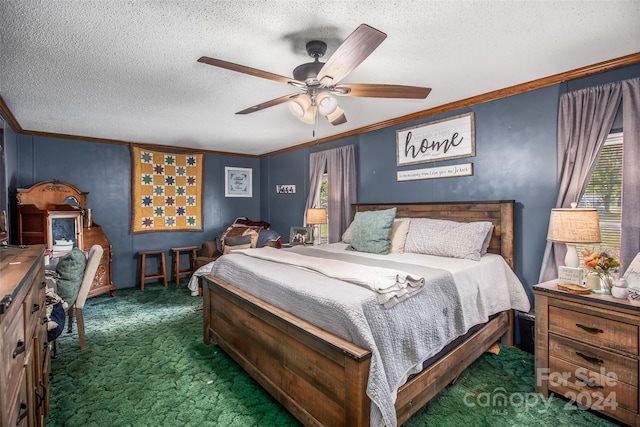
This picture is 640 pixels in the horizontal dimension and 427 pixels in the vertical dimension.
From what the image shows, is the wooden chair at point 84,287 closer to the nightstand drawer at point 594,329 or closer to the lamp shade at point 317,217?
the lamp shade at point 317,217

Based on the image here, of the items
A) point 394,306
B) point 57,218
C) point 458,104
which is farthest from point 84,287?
point 458,104

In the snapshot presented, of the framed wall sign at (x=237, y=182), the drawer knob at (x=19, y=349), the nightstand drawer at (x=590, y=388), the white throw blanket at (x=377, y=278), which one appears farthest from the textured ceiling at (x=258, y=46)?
the framed wall sign at (x=237, y=182)

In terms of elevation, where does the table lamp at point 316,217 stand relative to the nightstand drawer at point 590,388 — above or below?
above

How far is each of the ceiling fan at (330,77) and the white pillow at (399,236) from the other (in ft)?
4.45

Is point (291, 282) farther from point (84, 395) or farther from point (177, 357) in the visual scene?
point (84, 395)

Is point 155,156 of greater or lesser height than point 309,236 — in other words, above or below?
above

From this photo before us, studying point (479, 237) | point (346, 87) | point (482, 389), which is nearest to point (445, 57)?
point (346, 87)

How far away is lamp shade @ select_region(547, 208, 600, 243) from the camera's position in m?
2.08

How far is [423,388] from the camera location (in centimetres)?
Result: 185

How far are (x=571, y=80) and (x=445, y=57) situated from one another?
119 cm

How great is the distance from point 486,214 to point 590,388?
1.52 m

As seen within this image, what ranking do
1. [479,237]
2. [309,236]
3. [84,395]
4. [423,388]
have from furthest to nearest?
[309,236]
[479,237]
[84,395]
[423,388]

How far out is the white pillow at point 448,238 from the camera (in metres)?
2.75

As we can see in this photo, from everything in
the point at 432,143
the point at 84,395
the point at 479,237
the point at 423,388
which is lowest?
the point at 84,395
